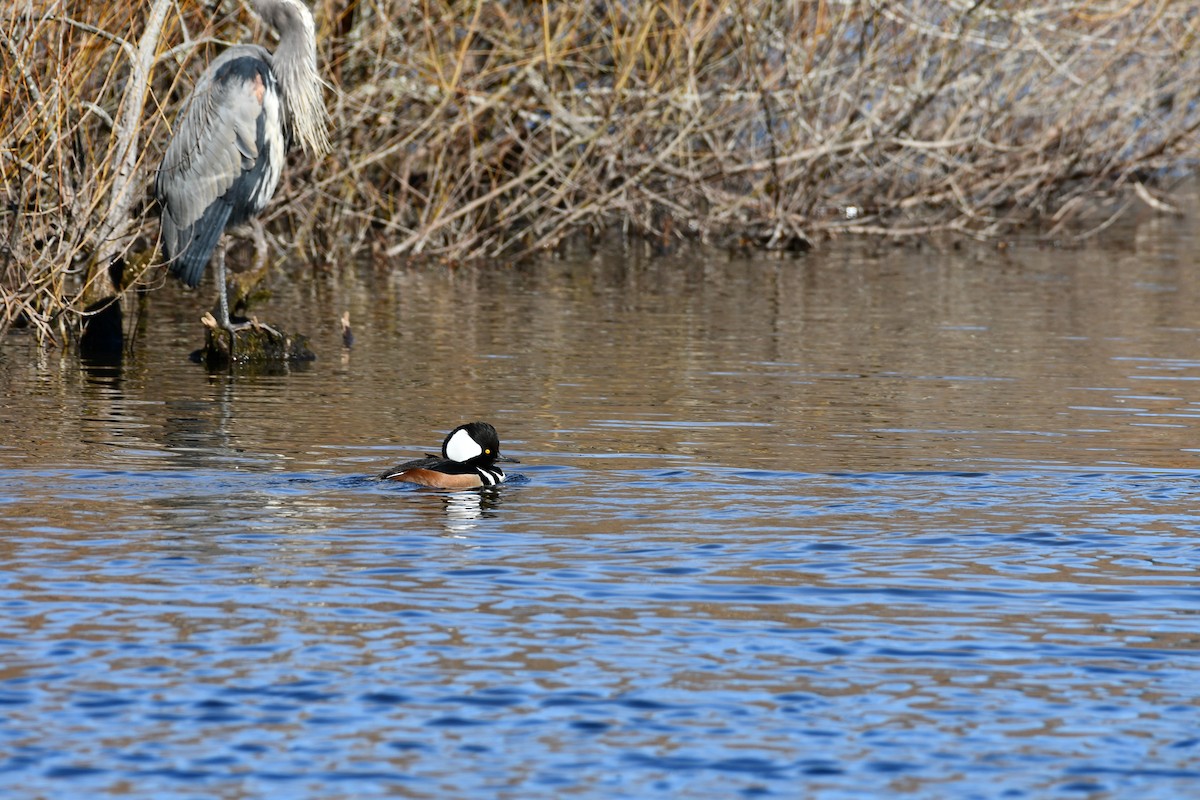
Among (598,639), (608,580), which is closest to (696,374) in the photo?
(608,580)

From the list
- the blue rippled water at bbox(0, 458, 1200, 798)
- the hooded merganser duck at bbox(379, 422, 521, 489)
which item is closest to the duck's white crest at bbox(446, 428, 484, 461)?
the hooded merganser duck at bbox(379, 422, 521, 489)

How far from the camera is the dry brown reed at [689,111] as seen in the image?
22.3 metres

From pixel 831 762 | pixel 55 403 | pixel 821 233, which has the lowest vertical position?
pixel 831 762

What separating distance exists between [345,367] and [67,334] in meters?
2.43

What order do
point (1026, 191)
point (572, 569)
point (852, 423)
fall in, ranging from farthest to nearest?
point (1026, 191)
point (852, 423)
point (572, 569)

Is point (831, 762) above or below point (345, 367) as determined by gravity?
below

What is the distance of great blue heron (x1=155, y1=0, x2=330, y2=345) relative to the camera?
15.4m

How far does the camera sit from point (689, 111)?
23.3m

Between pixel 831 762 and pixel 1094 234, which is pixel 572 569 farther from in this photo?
pixel 1094 234

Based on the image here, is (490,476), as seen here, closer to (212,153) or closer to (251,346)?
(251,346)

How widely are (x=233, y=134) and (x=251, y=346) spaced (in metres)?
1.66

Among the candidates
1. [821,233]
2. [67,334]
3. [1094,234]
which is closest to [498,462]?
[67,334]

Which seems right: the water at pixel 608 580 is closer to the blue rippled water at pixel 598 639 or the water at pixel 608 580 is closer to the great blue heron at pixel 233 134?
the blue rippled water at pixel 598 639

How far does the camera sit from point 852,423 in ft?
40.8
